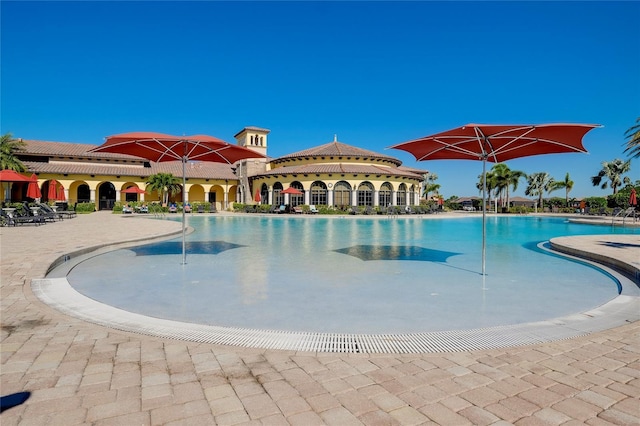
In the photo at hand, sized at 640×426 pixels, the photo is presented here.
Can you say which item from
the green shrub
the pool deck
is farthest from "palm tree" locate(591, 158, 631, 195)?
the pool deck

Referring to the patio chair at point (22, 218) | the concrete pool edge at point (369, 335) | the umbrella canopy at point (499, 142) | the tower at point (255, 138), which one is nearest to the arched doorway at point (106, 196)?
the tower at point (255, 138)

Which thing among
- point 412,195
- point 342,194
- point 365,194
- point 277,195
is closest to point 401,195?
point 412,195

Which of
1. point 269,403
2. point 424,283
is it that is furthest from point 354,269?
point 269,403

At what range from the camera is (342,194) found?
37125 mm

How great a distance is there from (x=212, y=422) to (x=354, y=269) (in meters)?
5.78

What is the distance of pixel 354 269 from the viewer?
7887mm

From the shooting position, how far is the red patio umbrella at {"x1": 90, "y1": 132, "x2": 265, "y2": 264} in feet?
25.9

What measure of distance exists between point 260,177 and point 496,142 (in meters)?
35.3

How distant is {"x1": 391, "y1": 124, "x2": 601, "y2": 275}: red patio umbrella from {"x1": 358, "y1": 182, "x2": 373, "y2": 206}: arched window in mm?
27856

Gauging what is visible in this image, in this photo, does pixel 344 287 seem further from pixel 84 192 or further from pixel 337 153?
pixel 84 192

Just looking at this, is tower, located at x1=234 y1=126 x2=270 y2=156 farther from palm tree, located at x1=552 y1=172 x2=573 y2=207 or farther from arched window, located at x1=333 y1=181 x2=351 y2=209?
palm tree, located at x1=552 y1=172 x2=573 y2=207

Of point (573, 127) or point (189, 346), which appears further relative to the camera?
point (573, 127)

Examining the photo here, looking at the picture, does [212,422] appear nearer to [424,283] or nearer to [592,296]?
[424,283]

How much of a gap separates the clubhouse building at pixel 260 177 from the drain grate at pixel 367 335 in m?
31.7
